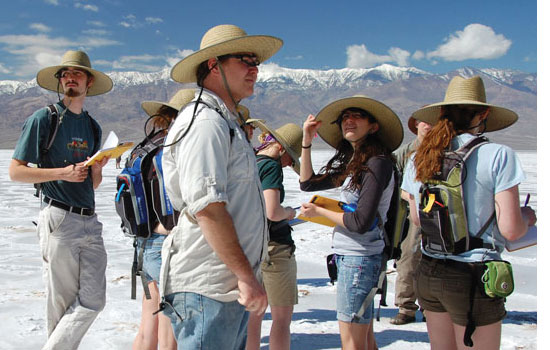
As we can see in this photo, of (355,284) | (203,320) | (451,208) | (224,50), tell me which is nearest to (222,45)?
(224,50)

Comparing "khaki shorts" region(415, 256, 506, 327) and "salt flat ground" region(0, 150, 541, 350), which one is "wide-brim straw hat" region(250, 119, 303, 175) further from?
"salt flat ground" region(0, 150, 541, 350)

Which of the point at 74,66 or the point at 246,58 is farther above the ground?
the point at 74,66

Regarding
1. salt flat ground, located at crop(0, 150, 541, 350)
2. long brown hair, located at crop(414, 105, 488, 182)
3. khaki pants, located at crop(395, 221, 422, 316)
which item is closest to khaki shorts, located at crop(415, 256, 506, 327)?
long brown hair, located at crop(414, 105, 488, 182)

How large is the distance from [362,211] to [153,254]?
1.08 metres

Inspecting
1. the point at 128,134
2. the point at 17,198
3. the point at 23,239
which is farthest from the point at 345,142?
the point at 128,134

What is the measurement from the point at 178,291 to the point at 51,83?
2428 millimetres

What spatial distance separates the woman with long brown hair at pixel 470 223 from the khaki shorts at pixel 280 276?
83 centimetres

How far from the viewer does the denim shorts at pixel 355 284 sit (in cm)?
233

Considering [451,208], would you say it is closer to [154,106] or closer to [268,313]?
[154,106]

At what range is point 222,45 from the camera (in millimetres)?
1670

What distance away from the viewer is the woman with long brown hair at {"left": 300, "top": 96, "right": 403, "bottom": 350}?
7.63 feet

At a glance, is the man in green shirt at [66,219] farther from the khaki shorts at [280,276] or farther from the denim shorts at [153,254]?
the khaki shorts at [280,276]

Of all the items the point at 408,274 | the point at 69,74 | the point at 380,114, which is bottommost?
the point at 408,274

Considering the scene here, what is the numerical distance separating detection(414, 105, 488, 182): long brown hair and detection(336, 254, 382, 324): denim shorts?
53cm
